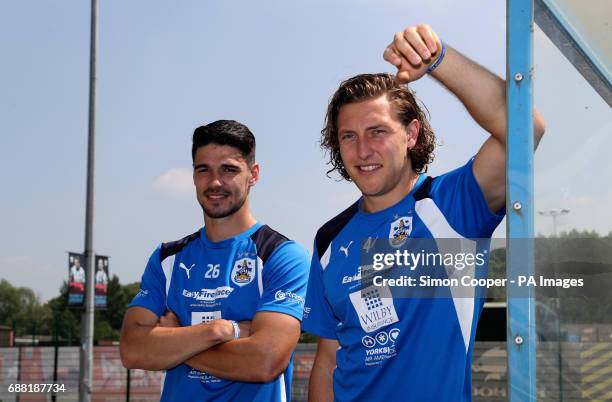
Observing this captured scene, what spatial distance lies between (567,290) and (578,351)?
0.15 m

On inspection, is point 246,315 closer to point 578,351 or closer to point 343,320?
point 343,320

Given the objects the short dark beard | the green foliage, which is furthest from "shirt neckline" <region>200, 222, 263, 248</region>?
the green foliage

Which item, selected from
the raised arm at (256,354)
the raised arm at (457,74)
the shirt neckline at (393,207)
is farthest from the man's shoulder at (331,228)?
the raised arm at (457,74)

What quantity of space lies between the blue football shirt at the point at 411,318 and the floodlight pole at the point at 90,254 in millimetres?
9897

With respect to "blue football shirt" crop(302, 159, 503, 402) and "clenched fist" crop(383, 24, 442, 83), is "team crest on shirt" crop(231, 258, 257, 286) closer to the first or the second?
"blue football shirt" crop(302, 159, 503, 402)

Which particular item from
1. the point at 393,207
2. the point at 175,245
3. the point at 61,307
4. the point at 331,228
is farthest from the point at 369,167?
the point at 61,307

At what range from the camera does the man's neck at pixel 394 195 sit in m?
2.62

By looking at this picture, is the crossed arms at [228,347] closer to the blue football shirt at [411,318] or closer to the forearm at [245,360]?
the forearm at [245,360]

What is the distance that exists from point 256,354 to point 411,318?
1.09 metres

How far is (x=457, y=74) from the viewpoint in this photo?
6.82 ft

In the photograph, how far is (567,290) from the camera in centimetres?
173

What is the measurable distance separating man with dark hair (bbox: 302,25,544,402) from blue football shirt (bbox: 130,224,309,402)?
1.82ft

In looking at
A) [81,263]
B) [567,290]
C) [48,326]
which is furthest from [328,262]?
[48,326]

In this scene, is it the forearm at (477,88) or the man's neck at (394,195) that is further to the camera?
the man's neck at (394,195)
